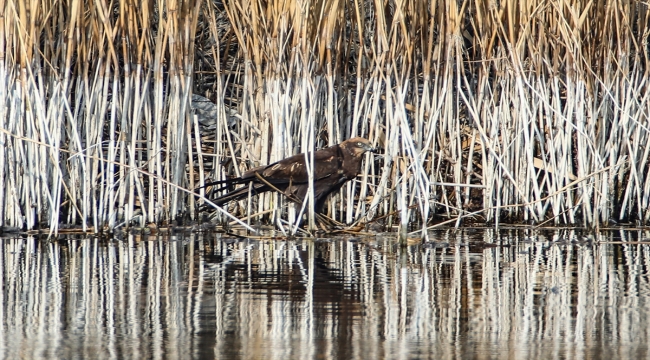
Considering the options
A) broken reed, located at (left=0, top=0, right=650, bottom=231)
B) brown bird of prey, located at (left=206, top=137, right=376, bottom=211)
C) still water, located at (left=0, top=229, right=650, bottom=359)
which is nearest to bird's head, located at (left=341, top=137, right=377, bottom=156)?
brown bird of prey, located at (left=206, top=137, right=376, bottom=211)

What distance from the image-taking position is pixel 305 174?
6344 millimetres

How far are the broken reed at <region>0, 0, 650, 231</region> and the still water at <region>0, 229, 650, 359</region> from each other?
0.58 m

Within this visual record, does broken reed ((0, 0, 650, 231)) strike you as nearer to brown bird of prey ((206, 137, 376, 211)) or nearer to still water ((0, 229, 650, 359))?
brown bird of prey ((206, 137, 376, 211))

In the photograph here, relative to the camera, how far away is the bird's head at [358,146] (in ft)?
21.5

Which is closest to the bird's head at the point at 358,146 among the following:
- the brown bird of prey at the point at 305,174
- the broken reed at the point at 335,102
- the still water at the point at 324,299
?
the brown bird of prey at the point at 305,174

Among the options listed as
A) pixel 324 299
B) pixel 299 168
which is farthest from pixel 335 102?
pixel 324 299

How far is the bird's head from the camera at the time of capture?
6.54 meters

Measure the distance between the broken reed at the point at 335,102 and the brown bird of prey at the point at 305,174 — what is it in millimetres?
166

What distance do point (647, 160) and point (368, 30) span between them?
2277 millimetres

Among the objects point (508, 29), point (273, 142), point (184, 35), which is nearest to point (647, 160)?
point (508, 29)

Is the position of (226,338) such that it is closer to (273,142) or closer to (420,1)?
(273,142)

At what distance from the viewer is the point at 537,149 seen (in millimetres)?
7824

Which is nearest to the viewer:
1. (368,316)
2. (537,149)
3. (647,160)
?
(368,316)

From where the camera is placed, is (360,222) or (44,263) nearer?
(44,263)
